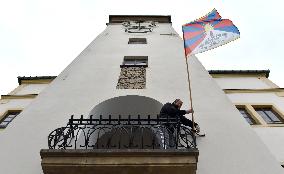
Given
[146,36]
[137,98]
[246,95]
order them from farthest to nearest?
1. [146,36]
2. [246,95]
3. [137,98]

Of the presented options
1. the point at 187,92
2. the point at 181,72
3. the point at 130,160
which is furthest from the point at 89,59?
the point at 130,160

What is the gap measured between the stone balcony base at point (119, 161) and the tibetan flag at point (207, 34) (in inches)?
166

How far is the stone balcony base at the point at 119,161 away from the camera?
6660 millimetres

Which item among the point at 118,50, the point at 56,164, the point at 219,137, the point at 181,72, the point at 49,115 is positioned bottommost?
the point at 56,164

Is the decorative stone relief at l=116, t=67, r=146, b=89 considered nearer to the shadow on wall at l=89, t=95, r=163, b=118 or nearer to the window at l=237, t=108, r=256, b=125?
the shadow on wall at l=89, t=95, r=163, b=118

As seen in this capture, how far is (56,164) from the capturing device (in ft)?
21.9

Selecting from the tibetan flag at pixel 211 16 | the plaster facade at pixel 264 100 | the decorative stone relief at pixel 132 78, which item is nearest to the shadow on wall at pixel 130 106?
the decorative stone relief at pixel 132 78

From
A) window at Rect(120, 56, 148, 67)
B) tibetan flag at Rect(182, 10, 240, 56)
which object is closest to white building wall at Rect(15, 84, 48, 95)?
window at Rect(120, 56, 148, 67)

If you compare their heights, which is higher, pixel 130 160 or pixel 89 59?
pixel 89 59

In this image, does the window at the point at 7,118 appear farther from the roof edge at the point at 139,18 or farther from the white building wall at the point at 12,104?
the roof edge at the point at 139,18

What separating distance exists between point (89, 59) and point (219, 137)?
6986mm

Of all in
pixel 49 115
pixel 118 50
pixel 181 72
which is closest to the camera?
pixel 49 115

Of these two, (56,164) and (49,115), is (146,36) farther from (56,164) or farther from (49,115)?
(56,164)

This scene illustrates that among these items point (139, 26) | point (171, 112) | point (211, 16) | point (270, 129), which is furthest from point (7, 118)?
point (139, 26)
